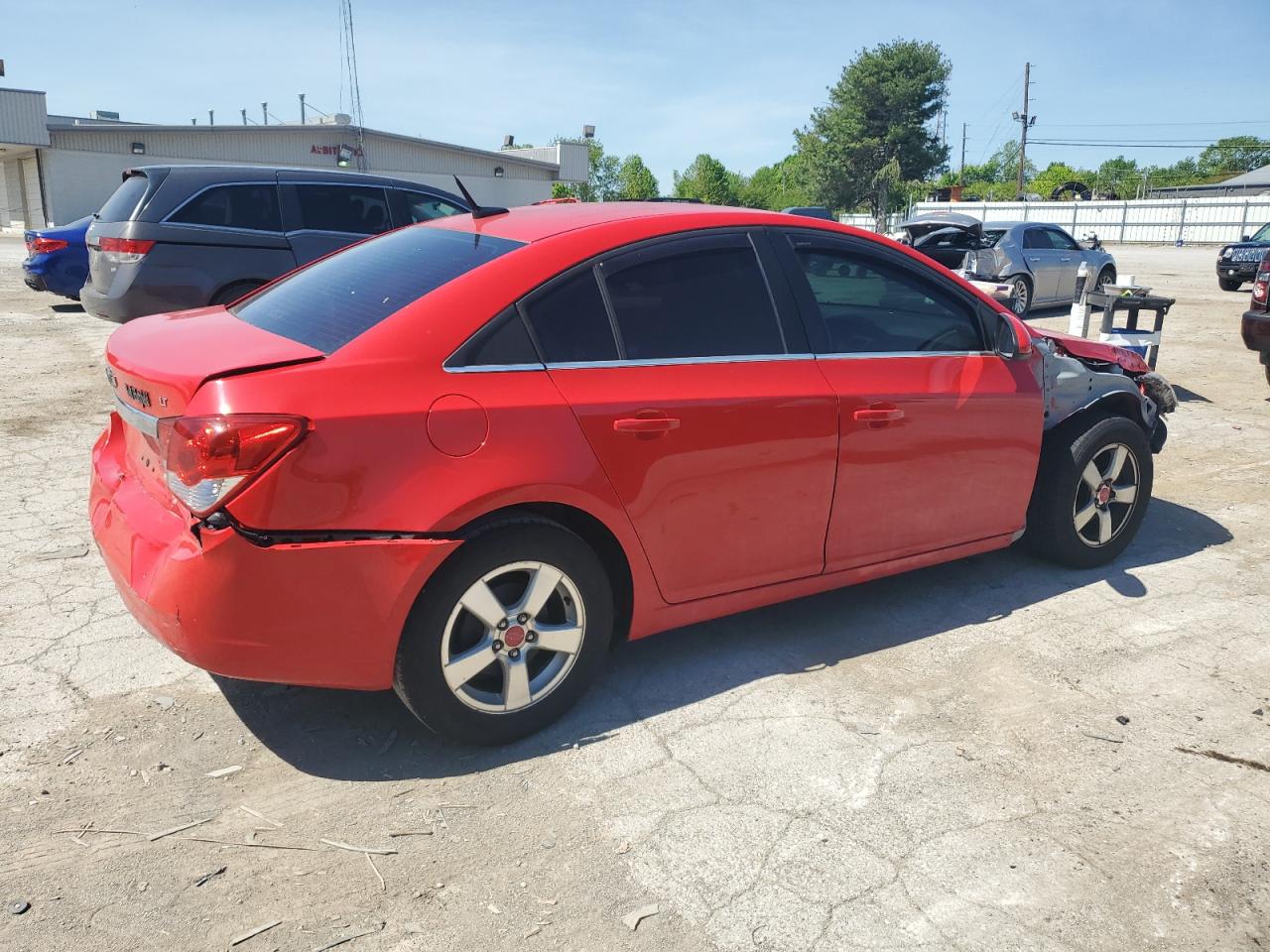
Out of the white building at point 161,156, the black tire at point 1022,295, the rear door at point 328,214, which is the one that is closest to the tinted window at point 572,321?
the rear door at point 328,214

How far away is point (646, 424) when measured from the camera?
3.20 metres

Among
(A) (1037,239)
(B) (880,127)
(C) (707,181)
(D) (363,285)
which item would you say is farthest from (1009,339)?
(C) (707,181)

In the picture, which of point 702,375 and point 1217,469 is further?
point 1217,469

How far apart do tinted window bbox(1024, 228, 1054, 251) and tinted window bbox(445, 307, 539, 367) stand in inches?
543

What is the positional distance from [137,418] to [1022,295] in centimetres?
1396

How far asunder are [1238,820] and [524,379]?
240cm

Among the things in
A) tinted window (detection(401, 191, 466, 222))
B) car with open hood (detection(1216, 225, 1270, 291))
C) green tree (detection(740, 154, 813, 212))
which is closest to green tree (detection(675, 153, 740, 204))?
green tree (detection(740, 154, 813, 212))

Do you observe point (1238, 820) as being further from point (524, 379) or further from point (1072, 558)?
point (524, 379)

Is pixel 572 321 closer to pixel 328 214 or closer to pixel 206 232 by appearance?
pixel 206 232

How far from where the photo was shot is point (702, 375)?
3367 millimetres

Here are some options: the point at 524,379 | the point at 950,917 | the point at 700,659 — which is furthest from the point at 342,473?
the point at 950,917

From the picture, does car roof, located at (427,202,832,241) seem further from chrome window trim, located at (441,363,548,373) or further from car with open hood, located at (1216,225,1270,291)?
car with open hood, located at (1216,225,1270,291)

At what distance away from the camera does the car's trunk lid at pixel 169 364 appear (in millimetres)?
→ 2807

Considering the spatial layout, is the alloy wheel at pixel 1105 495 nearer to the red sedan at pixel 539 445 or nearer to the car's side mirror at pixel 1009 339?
the red sedan at pixel 539 445
